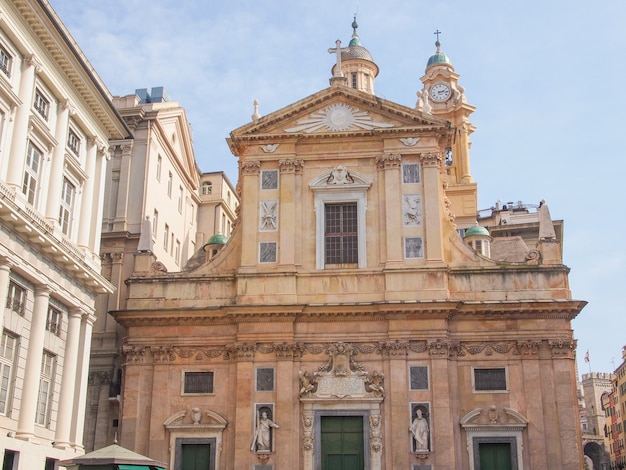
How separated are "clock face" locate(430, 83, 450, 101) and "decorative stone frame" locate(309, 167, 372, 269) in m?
22.7

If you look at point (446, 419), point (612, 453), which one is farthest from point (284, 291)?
point (612, 453)

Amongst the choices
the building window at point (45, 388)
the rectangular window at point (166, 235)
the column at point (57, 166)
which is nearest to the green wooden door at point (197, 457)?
the building window at point (45, 388)

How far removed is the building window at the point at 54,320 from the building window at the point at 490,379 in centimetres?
1410

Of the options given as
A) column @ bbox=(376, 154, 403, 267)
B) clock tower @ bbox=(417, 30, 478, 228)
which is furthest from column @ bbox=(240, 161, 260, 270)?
clock tower @ bbox=(417, 30, 478, 228)

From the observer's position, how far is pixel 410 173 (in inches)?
1204

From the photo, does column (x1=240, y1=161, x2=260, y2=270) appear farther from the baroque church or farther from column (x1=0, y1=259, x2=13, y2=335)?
column (x1=0, y1=259, x2=13, y2=335)

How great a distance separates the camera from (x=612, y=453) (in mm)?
88062

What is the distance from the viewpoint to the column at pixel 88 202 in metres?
25.6

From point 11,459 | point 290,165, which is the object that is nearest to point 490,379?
point 290,165

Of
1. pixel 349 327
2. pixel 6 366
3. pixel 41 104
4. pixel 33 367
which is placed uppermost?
pixel 41 104

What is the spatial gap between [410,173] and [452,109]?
21.7 meters

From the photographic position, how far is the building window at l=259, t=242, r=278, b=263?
98.0 feet

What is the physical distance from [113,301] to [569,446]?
17846mm

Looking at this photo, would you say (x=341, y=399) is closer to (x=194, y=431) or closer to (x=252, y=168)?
(x=194, y=431)
